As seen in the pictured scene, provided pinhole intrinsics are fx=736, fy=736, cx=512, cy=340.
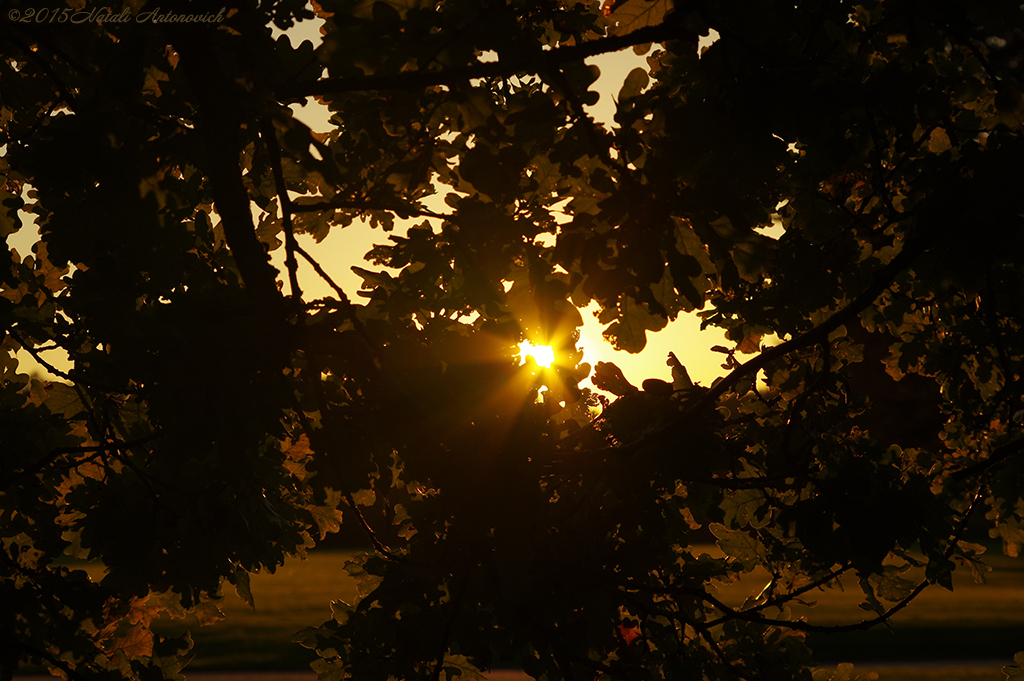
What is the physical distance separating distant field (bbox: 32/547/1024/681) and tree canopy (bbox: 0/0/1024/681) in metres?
11.0

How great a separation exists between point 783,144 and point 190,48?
2304 mm

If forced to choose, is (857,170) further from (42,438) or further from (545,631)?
(42,438)

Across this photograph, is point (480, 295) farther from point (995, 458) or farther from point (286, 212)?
point (995, 458)

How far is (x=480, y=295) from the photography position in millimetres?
3648

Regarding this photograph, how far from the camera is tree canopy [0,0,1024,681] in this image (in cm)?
290

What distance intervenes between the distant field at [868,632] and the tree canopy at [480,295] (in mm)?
10980

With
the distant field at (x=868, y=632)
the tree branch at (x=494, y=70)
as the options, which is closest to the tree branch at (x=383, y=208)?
the tree branch at (x=494, y=70)

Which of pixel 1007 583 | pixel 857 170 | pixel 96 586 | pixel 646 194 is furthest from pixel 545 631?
pixel 1007 583

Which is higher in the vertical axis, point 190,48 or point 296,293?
point 190,48

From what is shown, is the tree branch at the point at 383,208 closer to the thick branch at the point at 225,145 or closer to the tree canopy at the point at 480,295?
the tree canopy at the point at 480,295

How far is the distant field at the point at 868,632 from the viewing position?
45.4 feet

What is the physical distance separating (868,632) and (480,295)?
1528 cm

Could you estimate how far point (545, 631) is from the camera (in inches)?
129

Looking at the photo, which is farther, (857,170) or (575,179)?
(857,170)
